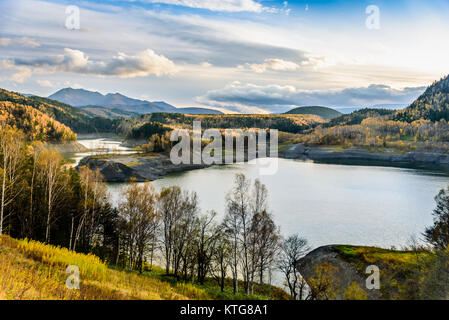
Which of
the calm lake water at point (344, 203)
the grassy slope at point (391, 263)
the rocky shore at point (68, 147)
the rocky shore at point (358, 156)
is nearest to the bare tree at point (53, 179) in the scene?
the calm lake water at point (344, 203)

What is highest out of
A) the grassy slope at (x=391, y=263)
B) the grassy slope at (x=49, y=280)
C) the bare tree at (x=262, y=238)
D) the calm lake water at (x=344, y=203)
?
the grassy slope at (x=49, y=280)

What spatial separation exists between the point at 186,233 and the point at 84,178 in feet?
36.2

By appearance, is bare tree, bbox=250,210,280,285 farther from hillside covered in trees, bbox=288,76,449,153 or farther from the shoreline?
hillside covered in trees, bbox=288,76,449,153

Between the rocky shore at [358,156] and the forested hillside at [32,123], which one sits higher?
the forested hillside at [32,123]

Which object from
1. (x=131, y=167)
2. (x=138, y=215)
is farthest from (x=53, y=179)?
(x=131, y=167)

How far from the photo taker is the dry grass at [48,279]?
Answer: 7.35m

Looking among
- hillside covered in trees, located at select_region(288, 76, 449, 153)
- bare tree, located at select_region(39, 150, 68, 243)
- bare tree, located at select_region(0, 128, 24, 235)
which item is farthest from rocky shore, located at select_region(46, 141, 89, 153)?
hillside covered in trees, located at select_region(288, 76, 449, 153)

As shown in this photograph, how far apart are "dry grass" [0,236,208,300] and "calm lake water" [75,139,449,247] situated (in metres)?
21.2

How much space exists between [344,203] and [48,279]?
43010 mm

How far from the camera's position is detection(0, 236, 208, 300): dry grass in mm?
7352

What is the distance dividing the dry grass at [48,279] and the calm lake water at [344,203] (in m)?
21.2

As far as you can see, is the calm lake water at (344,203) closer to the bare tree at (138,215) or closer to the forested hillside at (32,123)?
the bare tree at (138,215)

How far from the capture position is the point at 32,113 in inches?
5433

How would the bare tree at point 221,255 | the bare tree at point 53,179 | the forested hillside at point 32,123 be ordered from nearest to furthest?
the bare tree at point 221,255, the bare tree at point 53,179, the forested hillside at point 32,123
